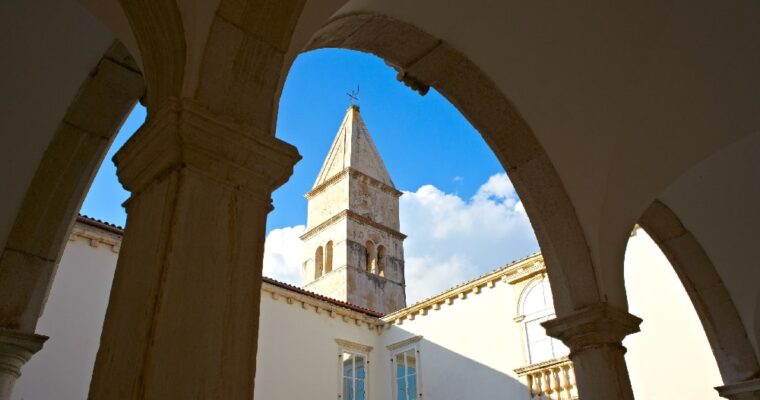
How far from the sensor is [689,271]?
6348 millimetres

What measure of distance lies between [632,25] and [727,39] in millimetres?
726

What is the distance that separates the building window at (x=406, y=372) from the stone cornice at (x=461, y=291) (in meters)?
0.77

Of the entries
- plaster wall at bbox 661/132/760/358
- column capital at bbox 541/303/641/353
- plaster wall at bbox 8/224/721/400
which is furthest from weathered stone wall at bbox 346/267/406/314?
column capital at bbox 541/303/641/353

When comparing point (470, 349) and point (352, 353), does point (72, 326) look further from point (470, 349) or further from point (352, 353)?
point (470, 349)

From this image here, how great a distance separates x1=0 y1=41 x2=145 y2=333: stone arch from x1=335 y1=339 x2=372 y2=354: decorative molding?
1029 cm

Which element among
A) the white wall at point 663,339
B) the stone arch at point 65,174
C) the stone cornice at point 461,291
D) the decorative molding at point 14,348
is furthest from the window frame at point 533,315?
the decorative molding at point 14,348

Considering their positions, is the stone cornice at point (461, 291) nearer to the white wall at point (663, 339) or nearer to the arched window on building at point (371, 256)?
the white wall at point (663, 339)

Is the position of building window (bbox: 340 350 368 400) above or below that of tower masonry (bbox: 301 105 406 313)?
below

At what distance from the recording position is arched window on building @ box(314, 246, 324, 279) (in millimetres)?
31609

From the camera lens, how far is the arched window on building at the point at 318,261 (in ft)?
104

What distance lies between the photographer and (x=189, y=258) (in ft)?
6.95

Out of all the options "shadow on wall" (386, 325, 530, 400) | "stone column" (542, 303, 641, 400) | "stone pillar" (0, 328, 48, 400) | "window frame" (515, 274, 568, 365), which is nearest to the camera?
"stone pillar" (0, 328, 48, 400)

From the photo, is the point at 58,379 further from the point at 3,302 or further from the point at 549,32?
the point at 549,32

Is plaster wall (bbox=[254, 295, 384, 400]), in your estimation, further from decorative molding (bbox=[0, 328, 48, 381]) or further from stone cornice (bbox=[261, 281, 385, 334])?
decorative molding (bbox=[0, 328, 48, 381])
